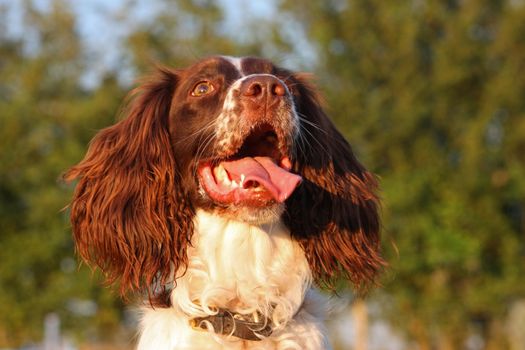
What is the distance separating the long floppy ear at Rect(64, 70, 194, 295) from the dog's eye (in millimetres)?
250

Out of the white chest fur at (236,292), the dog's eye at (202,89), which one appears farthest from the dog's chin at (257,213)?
the dog's eye at (202,89)

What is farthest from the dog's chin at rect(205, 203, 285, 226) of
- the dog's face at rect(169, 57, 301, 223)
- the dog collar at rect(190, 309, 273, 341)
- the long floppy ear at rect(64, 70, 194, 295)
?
the dog collar at rect(190, 309, 273, 341)

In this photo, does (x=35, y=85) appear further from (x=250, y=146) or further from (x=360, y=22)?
(x=250, y=146)

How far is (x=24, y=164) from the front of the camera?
84.0 feet

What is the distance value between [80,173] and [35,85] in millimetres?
22635

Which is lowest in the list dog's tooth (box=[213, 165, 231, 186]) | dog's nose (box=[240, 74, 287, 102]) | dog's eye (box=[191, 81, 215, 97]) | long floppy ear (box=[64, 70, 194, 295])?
long floppy ear (box=[64, 70, 194, 295])

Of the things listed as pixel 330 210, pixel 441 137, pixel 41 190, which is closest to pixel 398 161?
pixel 441 137

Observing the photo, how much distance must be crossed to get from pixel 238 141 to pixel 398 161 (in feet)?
66.5

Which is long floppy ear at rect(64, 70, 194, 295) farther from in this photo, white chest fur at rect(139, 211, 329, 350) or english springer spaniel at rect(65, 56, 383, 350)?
white chest fur at rect(139, 211, 329, 350)

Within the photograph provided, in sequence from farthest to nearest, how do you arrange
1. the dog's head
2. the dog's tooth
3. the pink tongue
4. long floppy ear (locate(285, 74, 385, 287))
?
long floppy ear (locate(285, 74, 385, 287)) → the dog's tooth → the dog's head → the pink tongue

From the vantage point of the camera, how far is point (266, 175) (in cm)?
479

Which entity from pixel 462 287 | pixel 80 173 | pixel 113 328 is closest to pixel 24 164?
pixel 113 328

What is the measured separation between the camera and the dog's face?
4.77m

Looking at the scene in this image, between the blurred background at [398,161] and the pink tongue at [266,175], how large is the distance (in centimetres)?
1784
